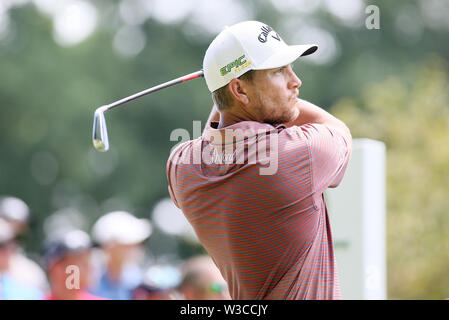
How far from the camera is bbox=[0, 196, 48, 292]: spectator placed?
579cm

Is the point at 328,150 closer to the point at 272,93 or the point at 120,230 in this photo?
the point at 272,93

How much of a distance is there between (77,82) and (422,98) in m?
10.3

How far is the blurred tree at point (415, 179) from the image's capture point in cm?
1023

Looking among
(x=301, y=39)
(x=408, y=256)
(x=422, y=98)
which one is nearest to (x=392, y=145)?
(x=422, y=98)

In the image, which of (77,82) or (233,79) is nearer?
(233,79)

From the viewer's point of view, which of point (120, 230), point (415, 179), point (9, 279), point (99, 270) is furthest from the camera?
point (415, 179)

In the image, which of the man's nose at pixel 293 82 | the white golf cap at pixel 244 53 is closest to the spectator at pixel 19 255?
the white golf cap at pixel 244 53

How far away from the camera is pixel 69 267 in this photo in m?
5.02

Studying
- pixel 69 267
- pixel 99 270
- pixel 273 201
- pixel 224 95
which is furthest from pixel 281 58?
pixel 99 270

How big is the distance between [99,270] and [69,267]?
974mm

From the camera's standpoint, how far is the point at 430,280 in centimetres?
1016
